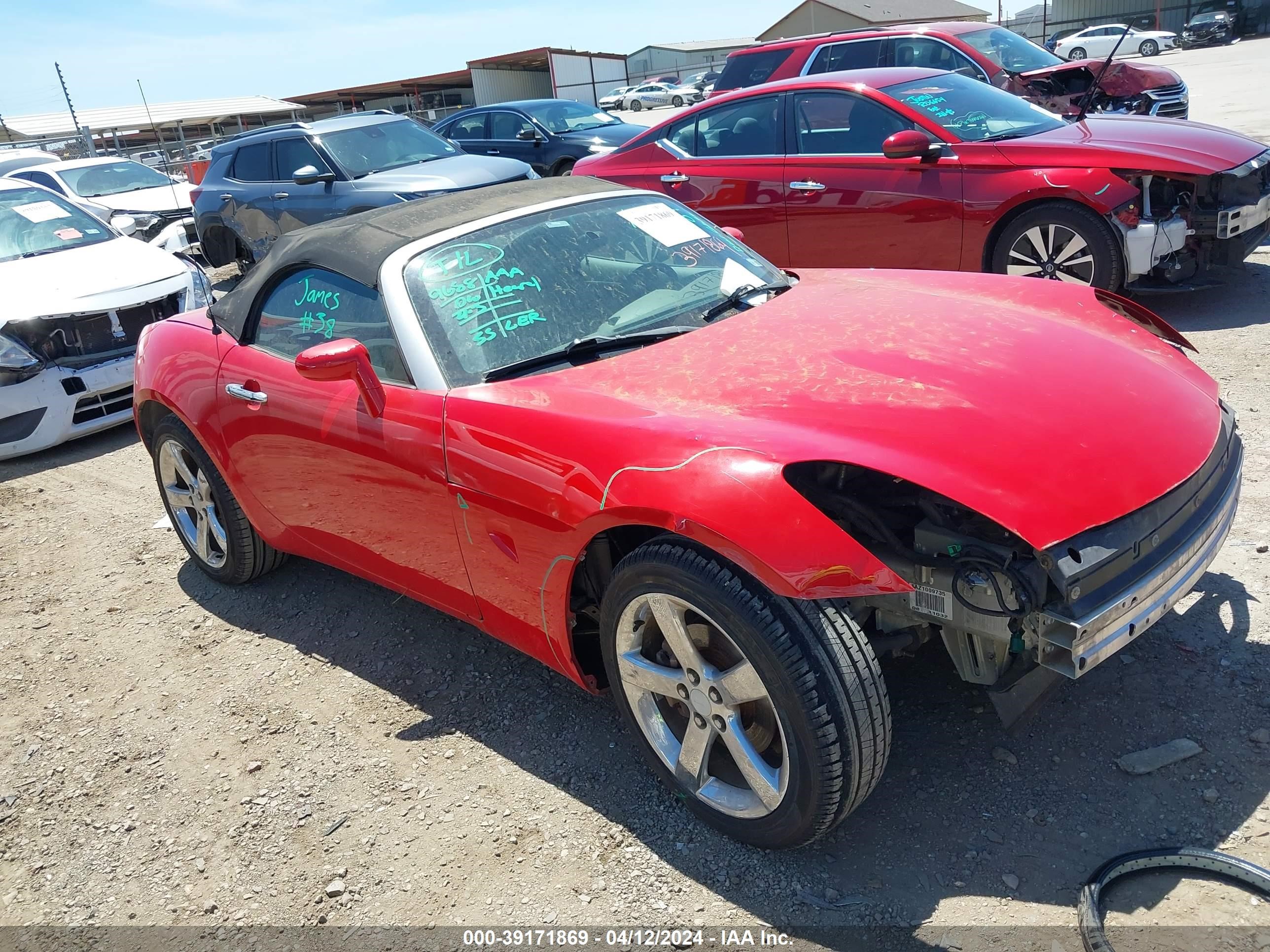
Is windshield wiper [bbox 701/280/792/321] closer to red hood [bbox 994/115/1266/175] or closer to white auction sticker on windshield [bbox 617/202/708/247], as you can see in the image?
white auction sticker on windshield [bbox 617/202/708/247]

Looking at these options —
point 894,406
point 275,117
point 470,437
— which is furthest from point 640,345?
point 275,117

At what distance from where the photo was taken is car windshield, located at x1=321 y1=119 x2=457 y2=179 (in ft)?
30.3

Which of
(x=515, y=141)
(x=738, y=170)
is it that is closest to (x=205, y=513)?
(x=738, y=170)

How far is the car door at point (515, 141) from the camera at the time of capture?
40.5ft

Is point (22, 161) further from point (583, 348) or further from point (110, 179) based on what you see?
point (583, 348)

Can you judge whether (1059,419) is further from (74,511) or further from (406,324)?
(74,511)

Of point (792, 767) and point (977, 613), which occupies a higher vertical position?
point (977, 613)

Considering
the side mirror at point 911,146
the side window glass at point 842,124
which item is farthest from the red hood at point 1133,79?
the side mirror at point 911,146

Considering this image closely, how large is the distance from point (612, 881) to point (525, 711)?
0.81 m

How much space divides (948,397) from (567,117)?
37.9ft

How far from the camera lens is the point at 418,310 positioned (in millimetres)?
2963

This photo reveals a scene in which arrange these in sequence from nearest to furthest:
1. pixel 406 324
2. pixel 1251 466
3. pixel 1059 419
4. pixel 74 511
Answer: pixel 1059 419
pixel 406 324
pixel 1251 466
pixel 74 511

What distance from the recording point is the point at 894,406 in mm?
2340

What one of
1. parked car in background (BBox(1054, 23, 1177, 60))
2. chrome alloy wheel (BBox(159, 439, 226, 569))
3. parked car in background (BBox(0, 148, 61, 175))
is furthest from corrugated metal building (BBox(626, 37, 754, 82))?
chrome alloy wheel (BBox(159, 439, 226, 569))
